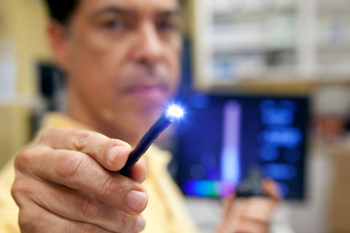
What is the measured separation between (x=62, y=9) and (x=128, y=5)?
18cm

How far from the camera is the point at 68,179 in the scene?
0.73 ft

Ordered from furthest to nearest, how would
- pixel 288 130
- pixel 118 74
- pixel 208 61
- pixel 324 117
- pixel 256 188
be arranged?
1. pixel 324 117
2. pixel 208 61
3. pixel 288 130
4. pixel 256 188
5. pixel 118 74

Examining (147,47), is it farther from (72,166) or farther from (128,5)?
(72,166)

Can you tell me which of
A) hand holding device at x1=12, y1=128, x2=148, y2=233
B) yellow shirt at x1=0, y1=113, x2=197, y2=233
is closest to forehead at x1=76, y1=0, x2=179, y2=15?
yellow shirt at x1=0, y1=113, x2=197, y2=233

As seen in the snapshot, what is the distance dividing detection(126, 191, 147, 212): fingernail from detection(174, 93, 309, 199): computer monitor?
2.80 ft

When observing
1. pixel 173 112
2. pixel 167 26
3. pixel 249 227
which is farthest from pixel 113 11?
pixel 249 227

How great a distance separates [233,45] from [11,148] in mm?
2172

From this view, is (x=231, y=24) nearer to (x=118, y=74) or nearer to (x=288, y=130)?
(x=288, y=130)

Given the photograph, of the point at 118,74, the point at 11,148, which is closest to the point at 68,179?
the point at 118,74

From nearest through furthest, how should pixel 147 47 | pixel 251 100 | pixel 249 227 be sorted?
1. pixel 147 47
2. pixel 249 227
3. pixel 251 100

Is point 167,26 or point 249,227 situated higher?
point 167,26

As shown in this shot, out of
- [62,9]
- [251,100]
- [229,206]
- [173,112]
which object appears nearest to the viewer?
[173,112]

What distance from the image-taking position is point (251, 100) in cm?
106

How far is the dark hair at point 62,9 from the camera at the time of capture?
0.55 meters
